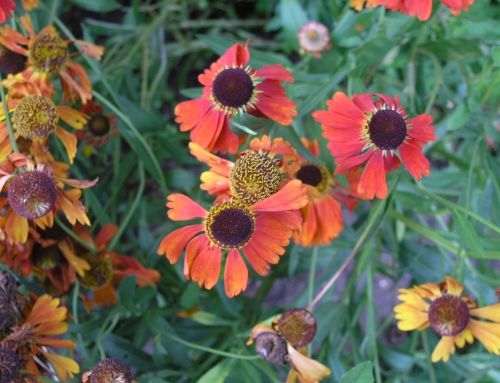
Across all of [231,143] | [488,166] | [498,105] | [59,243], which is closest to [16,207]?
[59,243]

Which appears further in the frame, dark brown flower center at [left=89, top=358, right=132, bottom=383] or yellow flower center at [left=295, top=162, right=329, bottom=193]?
yellow flower center at [left=295, top=162, right=329, bottom=193]

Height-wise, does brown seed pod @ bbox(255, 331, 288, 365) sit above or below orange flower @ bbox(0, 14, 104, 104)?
below

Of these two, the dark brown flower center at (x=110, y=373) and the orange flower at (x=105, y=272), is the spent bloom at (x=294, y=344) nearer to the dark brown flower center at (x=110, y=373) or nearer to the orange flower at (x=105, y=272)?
the dark brown flower center at (x=110, y=373)

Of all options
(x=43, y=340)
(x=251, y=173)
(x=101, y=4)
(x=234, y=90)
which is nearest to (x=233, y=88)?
(x=234, y=90)

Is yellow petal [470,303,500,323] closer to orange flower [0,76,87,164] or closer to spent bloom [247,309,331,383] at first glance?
spent bloom [247,309,331,383]

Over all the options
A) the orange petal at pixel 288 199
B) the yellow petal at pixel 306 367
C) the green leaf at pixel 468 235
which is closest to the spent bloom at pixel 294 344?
the yellow petal at pixel 306 367

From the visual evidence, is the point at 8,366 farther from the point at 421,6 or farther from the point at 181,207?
the point at 421,6

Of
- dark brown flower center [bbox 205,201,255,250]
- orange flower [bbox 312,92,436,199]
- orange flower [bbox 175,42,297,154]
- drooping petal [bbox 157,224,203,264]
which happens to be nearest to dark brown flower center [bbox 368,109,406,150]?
orange flower [bbox 312,92,436,199]
